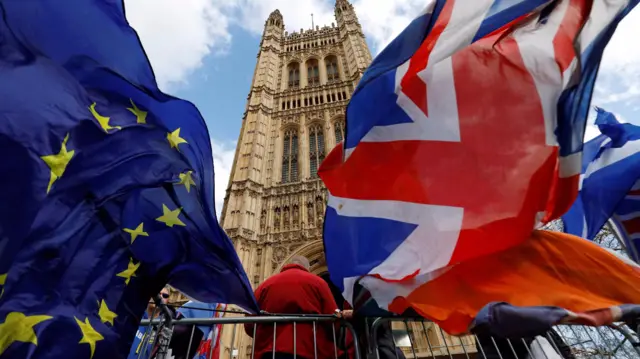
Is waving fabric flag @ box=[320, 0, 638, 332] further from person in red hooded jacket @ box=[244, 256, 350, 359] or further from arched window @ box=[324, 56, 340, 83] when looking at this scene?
arched window @ box=[324, 56, 340, 83]

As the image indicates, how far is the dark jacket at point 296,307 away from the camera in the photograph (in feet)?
8.38

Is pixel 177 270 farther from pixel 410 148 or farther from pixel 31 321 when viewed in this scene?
pixel 410 148

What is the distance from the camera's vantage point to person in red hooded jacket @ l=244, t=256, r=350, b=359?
8.33 feet

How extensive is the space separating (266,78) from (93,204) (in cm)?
2318

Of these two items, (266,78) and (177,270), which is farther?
(266,78)

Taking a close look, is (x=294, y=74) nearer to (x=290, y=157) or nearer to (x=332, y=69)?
(x=332, y=69)

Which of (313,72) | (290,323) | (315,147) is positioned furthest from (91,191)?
(313,72)

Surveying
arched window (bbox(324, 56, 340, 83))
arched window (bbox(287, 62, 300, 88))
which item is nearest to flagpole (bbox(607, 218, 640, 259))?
arched window (bbox(324, 56, 340, 83))

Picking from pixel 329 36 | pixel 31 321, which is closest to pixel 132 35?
pixel 31 321

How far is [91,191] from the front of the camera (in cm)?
196

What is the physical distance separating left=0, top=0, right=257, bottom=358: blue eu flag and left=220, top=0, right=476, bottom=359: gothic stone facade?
6.82 meters

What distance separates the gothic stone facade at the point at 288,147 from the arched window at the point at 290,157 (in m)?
0.06

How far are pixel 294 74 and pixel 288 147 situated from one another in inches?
374

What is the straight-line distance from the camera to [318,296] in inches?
118
